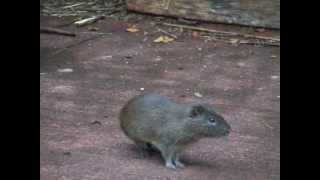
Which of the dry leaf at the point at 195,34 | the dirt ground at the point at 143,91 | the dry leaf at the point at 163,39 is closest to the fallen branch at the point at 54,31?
the dirt ground at the point at 143,91

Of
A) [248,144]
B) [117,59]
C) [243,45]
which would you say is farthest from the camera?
[243,45]

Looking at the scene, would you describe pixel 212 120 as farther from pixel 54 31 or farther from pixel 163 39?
pixel 54 31

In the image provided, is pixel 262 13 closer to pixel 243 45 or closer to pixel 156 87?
pixel 243 45

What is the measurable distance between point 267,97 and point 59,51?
2351 millimetres

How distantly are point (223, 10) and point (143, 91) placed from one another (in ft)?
7.76

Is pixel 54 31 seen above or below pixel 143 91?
below

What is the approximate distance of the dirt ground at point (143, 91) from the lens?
4.43 metres

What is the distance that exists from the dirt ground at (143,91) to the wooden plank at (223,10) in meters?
0.26

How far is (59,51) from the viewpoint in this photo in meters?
7.43

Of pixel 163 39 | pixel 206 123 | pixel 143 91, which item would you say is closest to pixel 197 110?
pixel 206 123

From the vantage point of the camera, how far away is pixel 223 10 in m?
8.21
